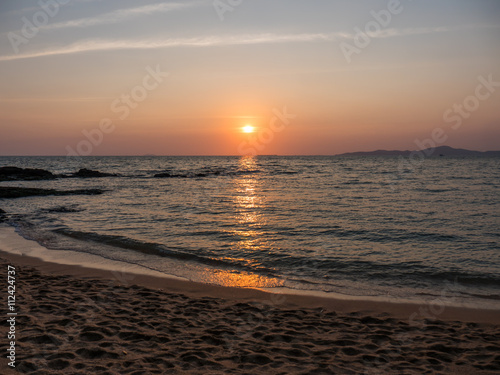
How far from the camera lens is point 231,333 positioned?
6168mm

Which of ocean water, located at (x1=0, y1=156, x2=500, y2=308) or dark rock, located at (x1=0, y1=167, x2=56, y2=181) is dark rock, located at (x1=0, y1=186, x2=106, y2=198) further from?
dark rock, located at (x1=0, y1=167, x2=56, y2=181)

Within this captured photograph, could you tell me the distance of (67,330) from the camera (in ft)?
19.6

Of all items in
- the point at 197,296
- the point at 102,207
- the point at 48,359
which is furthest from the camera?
the point at 102,207

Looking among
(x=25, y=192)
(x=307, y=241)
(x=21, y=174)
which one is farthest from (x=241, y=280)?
(x=21, y=174)

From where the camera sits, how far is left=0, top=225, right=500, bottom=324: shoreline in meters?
7.46


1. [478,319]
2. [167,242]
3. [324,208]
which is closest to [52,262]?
[167,242]

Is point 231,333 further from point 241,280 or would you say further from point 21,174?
point 21,174

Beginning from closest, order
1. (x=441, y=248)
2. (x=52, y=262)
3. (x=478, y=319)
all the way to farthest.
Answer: (x=478, y=319) < (x=52, y=262) < (x=441, y=248)

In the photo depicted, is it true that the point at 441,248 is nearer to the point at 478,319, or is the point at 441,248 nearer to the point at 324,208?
the point at 478,319

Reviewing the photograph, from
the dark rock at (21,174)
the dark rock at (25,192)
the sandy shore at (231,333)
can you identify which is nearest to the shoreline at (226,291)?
the sandy shore at (231,333)

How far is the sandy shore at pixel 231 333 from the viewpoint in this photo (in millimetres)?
5066

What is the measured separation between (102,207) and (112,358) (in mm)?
20371

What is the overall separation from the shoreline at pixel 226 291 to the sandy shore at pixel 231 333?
0.16 ft

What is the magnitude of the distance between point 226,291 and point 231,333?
260 cm
